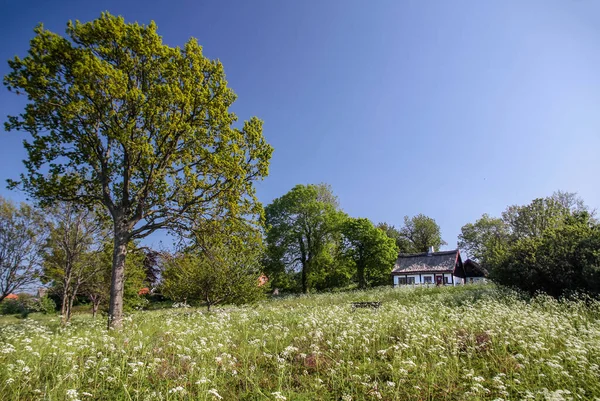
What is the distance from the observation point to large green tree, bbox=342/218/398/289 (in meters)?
45.5

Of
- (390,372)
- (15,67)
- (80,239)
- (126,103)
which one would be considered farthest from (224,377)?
(80,239)

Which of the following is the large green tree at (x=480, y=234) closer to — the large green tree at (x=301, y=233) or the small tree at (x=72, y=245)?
the large green tree at (x=301, y=233)

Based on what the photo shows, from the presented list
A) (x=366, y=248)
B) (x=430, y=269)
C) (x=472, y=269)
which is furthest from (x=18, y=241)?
(x=472, y=269)

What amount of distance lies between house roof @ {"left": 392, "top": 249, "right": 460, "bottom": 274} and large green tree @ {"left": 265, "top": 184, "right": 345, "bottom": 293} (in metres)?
16.8

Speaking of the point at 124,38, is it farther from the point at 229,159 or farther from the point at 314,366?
the point at 314,366

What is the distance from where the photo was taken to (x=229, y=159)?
12742 millimetres

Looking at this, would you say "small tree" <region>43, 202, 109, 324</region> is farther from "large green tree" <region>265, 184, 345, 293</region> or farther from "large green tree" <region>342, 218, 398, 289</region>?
"large green tree" <region>342, 218, 398, 289</region>

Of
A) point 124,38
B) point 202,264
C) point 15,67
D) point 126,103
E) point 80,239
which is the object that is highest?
point 124,38

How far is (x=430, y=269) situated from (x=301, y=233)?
23438 mm

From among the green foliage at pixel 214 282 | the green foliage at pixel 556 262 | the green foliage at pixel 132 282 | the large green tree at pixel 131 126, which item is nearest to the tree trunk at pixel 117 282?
the large green tree at pixel 131 126

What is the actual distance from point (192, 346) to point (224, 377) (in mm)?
1212

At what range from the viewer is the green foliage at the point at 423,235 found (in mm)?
71438

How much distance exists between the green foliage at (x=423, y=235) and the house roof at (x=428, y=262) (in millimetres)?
17255

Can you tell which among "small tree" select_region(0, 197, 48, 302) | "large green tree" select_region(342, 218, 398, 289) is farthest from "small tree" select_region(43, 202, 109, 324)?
"large green tree" select_region(342, 218, 398, 289)
